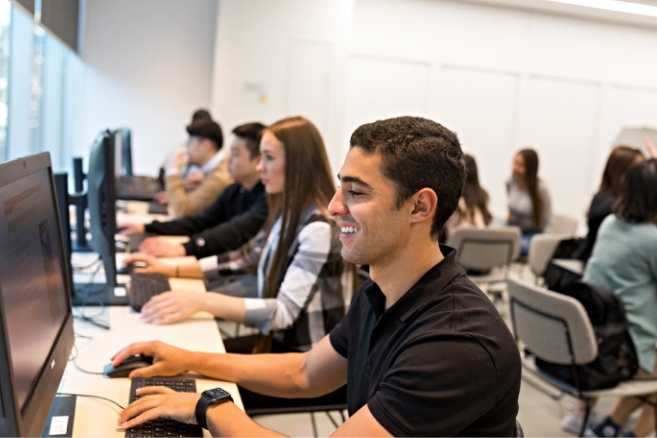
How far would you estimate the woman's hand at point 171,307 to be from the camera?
1.84 metres

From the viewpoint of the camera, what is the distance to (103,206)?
195 centimetres

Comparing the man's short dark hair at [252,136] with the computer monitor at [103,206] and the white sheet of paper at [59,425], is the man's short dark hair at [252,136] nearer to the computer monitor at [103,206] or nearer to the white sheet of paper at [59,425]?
the computer monitor at [103,206]

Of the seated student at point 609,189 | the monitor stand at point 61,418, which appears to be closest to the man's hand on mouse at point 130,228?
the monitor stand at point 61,418

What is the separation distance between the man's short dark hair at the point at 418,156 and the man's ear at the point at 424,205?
11 mm

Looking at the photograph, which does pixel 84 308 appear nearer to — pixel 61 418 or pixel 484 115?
pixel 61 418

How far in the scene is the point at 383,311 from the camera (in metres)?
1.20

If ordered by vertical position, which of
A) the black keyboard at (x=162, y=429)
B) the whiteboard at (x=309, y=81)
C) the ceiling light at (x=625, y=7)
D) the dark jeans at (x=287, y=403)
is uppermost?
the ceiling light at (x=625, y=7)

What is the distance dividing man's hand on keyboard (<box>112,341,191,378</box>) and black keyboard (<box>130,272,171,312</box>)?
20.9 inches

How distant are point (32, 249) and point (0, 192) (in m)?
0.21

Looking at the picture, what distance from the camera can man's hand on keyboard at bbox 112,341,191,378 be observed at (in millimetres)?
1397

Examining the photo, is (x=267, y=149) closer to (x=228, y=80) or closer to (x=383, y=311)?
(x=383, y=311)

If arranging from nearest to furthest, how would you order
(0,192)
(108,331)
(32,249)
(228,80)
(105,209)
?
(0,192)
(32,249)
(108,331)
(105,209)
(228,80)

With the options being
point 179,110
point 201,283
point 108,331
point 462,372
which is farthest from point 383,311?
point 179,110

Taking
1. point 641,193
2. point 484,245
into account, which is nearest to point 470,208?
point 484,245
